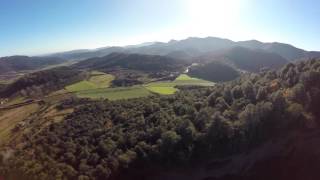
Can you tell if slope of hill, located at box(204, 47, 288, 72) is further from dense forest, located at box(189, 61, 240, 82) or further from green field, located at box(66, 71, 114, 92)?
green field, located at box(66, 71, 114, 92)

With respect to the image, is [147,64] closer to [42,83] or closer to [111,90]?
[42,83]

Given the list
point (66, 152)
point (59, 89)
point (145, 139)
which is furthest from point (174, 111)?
point (59, 89)

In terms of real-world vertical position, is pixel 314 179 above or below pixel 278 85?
below

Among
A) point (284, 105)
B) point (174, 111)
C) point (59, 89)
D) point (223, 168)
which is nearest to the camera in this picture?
point (223, 168)

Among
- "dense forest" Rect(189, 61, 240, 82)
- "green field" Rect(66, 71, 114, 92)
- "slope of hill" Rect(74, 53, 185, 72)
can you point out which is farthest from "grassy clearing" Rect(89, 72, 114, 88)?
"dense forest" Rect(189, 61, 240, 82)

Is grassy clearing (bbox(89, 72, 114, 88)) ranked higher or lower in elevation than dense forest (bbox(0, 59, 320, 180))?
lower

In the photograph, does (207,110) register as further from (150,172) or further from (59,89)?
(59,89)
